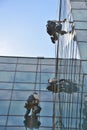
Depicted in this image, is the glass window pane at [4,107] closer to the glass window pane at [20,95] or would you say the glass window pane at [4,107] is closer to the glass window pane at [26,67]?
the glass window pane at [20,95]

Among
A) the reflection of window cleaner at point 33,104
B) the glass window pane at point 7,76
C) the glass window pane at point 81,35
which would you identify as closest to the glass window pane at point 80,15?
the glass window pane at point 81,35

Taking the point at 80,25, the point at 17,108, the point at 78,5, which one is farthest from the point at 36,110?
the point at 80,25

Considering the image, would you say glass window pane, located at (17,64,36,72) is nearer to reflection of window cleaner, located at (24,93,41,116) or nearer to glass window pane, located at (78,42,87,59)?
reflection of window cleaner, located at (24,93,41,116)

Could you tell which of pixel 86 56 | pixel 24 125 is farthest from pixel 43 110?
pixel 86 56

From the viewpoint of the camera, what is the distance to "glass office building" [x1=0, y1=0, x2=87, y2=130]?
19.3 m

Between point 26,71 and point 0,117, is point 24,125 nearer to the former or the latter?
point 0,117

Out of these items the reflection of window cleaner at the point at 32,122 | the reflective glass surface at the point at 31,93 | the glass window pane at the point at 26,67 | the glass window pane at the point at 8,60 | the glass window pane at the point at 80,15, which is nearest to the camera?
the glass window pane at the point at 80,15

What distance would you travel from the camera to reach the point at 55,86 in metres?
Result: 28.5

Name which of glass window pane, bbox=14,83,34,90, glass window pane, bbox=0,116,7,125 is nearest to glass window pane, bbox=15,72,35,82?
glass window pane, bbox=14,83,34,90

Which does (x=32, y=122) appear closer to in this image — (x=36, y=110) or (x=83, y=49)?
(x=36, y=110)

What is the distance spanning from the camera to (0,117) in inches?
1339

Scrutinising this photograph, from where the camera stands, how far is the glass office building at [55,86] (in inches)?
761

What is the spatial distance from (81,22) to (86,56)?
427 cm

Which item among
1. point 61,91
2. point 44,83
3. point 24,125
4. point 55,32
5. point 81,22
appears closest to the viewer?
point 81,22
